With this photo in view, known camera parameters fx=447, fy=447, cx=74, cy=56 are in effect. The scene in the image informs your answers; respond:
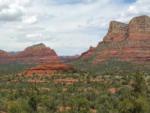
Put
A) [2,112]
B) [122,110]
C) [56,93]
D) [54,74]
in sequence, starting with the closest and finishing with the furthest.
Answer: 1. [122,110]
2. [2,112]
3. [56,93]
4. [54,74]

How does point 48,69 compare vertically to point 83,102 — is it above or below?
above

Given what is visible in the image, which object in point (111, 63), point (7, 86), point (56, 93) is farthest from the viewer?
point (111, 63)

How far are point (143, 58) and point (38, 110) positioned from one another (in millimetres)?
138859

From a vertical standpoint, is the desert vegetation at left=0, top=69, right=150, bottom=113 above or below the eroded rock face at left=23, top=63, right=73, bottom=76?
below

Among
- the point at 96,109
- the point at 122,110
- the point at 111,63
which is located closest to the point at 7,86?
the point at 96,109

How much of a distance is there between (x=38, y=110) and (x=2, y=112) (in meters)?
6.13

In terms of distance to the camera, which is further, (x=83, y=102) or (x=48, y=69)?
(x=48, y=69)

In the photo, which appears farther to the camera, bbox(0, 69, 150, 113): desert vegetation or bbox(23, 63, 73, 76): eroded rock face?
bbox(23, 63, 73, 76): eroded rock face

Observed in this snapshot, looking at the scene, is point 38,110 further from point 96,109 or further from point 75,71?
point 75,71

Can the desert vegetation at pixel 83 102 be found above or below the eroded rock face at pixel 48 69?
below

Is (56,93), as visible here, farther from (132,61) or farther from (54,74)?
(132,61)

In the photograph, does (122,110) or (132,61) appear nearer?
(122,110)

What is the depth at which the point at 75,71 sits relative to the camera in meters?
148

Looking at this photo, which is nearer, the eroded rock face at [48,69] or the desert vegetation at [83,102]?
the desert vegetation at [83,102]
